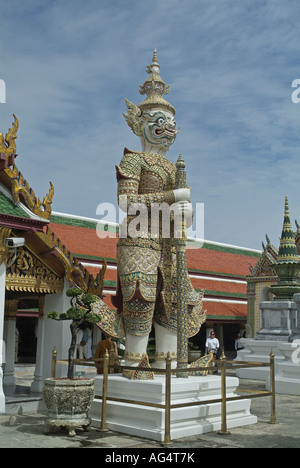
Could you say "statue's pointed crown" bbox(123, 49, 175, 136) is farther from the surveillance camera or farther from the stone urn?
the stone urn

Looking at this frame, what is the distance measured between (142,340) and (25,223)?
2.50 meters

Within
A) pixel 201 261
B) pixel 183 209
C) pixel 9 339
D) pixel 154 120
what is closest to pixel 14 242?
pixel 183 209

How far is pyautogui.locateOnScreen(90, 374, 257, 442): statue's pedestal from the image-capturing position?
20.1 ft

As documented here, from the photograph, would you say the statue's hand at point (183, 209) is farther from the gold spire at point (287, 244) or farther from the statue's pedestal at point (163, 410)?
the gold spire at point (287, 244)

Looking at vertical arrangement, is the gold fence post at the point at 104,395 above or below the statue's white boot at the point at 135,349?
below

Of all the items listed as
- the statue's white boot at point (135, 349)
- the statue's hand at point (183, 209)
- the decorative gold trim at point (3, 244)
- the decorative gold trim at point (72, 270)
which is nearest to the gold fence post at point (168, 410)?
the statue's white boot at point (135, 349)

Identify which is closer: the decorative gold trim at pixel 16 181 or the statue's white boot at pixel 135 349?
the statue's white boot at pixel 135 349

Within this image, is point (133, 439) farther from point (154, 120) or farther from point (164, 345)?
point (154, 120)

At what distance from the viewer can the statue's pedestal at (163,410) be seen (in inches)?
241

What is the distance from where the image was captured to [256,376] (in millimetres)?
13680

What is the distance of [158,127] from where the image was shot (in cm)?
773

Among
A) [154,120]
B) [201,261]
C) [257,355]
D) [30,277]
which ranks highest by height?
[154,120]

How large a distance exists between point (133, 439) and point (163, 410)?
0.48 metres

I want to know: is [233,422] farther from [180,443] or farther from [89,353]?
[89,353]
